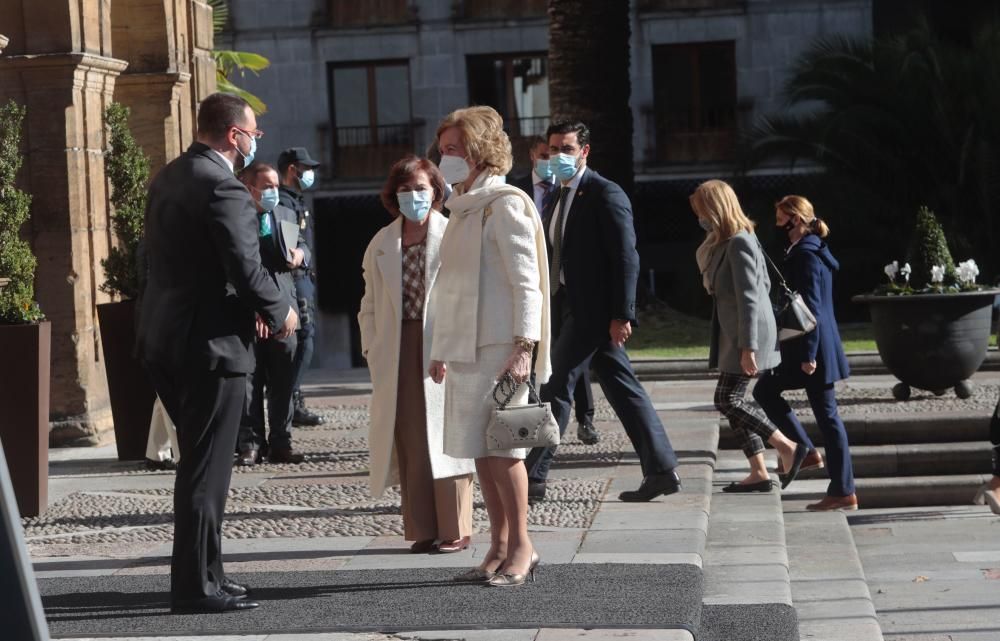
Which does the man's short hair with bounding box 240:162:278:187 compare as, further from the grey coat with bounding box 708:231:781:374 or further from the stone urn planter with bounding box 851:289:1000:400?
the stone urn planter with bounding box 851:289:1000:400

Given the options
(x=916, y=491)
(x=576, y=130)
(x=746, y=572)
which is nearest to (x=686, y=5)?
(x=916, y=491)

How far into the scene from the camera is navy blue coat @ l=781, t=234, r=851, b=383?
8.88 metres

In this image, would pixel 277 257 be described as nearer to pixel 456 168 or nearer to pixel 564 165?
pixel 564 165

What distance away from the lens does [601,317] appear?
8.14 meters

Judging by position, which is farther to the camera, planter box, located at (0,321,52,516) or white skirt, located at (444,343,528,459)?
planter box, located at (0,321,52,516)

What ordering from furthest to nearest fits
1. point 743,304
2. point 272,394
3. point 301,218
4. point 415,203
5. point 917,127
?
point 917,127, point 301,218, point 272,394, point 743,304, point 415,203

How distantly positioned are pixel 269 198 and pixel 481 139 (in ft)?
12.2

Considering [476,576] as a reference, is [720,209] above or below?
above

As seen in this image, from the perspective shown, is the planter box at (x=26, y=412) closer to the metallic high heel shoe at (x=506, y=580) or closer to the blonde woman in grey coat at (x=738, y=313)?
the metallic high heel shoe at (x=506, y=580)

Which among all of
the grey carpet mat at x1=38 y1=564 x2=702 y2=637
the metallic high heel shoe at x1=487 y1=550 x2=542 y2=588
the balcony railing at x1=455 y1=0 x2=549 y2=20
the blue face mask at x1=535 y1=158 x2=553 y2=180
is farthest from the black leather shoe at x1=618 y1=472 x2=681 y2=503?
the balcony railing at x1=455 y1=0 x2=549 y2=20

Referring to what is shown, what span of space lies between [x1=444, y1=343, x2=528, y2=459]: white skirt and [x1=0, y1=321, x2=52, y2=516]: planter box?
119 inches

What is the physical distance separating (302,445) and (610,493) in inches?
124

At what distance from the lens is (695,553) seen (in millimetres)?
6820

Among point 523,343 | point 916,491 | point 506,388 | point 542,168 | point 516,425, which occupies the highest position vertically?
point 542,168
